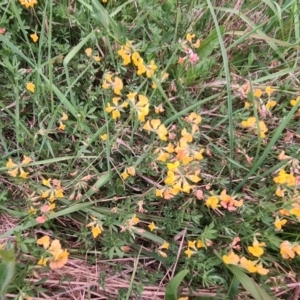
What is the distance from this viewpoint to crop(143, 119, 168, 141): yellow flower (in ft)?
4.94

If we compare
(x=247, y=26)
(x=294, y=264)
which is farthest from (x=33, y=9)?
(x=294, y=264)

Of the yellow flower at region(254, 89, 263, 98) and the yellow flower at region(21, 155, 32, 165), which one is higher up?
the yellow flower at region(21, 155, 32, 165)

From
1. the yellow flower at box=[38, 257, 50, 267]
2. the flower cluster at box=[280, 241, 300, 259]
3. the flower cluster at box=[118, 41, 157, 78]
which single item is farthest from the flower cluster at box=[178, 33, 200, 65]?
the yellow flower at box=[38, 257, 50, 267]

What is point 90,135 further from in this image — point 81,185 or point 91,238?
point 91,238

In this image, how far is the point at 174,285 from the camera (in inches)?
55.4

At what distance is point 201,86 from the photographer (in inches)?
68.9

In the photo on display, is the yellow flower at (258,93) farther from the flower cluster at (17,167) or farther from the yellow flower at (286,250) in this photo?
the flower cluster at (17,167)

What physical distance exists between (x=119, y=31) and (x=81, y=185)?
575 mm

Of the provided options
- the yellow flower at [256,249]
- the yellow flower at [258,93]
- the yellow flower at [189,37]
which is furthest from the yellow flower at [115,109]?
the yellow flower at [256,249]

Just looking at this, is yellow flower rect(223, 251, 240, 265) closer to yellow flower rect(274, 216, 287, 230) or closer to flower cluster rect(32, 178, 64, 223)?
yellow flower rect(274, 216, 287, 230)

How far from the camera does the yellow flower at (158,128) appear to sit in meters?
1.50

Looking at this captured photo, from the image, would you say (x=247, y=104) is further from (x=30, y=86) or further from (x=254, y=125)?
(x=30, y=86)

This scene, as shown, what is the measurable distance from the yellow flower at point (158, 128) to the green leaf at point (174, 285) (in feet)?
1.39

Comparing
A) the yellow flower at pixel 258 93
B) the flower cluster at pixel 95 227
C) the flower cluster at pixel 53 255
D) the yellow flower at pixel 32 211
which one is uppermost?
the yellow flower at pixel 32 211
